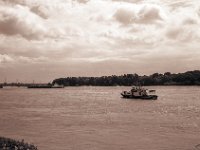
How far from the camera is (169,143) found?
126ft

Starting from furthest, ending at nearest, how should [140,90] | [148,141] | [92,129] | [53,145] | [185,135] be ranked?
[140,90], [92,129], [185,135], [148,141], [53,145]

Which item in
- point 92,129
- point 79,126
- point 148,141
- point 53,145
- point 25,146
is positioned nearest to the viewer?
point 25,146

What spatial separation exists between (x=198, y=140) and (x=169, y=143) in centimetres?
406

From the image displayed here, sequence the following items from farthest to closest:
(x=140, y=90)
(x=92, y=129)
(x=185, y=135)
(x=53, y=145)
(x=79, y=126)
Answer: (x=140, y=90), (x=79, y=126), (x=92, y=129), (x=185, y=135), (x=53, y=145)

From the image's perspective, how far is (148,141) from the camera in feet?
130

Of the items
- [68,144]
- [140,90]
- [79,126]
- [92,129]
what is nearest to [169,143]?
[68,144]

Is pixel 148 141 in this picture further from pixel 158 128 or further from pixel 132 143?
pixel 158 128

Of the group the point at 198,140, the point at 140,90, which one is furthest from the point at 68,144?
the point at 140,90

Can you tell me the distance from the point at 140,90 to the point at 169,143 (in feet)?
300

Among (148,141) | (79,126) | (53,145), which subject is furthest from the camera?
(79,126)

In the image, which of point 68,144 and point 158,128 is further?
point 158,128

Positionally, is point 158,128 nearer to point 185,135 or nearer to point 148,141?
point 185,135

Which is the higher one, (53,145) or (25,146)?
(25,146)

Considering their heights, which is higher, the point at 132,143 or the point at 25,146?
the point at 25,146
